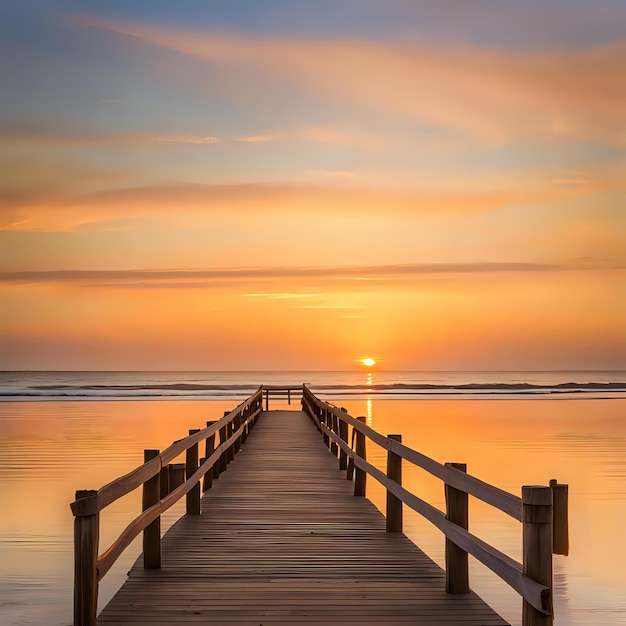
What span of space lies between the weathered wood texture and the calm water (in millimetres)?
1820

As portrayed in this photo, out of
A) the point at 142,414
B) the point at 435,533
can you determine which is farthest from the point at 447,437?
the point at 142,414

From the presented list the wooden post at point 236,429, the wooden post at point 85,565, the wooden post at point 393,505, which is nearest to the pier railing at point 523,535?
the wooden post at point 393,505

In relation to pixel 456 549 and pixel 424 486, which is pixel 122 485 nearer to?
pixel 456 549

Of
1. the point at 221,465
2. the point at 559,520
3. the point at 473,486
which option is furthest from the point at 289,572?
the point at 221,465

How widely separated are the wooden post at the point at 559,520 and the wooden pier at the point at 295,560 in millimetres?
18

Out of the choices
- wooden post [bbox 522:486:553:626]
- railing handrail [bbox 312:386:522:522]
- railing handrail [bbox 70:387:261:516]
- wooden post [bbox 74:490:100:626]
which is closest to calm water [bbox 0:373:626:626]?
railing handrail [bbox 70:387:261:516]

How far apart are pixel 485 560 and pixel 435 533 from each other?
865 centimetres

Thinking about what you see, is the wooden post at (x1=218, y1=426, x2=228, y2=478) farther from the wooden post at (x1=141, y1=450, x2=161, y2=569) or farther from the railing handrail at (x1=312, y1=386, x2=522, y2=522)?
the wooden post at (x1=141, y1=450, x2=161, y2=569)

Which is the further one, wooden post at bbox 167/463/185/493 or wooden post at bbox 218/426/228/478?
wooden post at bbox 218/426/228/478

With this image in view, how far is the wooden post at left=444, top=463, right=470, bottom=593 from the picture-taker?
545 centimetres

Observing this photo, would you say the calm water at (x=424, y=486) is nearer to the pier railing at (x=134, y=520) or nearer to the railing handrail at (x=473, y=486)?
the pier railing at (x=134, y=520)

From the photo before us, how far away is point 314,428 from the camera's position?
2331 cm

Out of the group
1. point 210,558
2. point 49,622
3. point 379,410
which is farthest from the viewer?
point 379,410

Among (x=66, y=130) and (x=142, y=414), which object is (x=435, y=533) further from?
(x=142, y=414)
